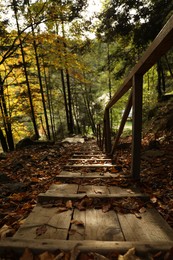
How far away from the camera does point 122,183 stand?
8.89 feet

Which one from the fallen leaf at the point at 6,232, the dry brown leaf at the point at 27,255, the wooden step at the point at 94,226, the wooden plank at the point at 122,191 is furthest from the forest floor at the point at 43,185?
the dry brown leaf at the point at 27,255

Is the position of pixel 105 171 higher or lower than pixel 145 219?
lower

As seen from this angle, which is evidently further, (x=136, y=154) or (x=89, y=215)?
(x=136, y=154)

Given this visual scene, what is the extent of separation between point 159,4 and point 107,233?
7360 mm

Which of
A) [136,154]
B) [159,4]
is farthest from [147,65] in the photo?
[159,4]

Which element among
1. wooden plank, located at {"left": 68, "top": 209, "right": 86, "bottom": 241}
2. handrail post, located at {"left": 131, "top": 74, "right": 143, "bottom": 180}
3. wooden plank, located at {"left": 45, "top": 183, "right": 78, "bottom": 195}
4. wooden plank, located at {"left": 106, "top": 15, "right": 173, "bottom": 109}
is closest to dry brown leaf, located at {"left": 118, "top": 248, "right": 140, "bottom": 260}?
wooden plank, located at {"left": 68, "top": 209, "right": 86, "bottom": 241}

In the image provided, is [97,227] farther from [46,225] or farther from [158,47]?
[158,47]

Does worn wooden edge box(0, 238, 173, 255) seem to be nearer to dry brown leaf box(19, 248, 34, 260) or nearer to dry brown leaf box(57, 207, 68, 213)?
dry brown leaf box(19, 248, 34, 260)

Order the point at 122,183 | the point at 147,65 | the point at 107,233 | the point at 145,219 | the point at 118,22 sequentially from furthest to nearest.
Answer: the point at 118,22, the point at 122,183, the point at 147,65, the point at 145,219, the point at 107,233

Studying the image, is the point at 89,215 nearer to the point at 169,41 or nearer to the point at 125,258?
the point at 125,258

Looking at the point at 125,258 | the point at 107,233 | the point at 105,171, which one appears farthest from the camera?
the point at 105,171

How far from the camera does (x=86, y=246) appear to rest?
4.50 feet

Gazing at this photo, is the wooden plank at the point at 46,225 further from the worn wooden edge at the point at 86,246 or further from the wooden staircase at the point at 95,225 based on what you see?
the worn wooden edge at the point at 86,246

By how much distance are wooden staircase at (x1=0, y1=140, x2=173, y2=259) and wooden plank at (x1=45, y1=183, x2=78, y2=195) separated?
0.04ft
